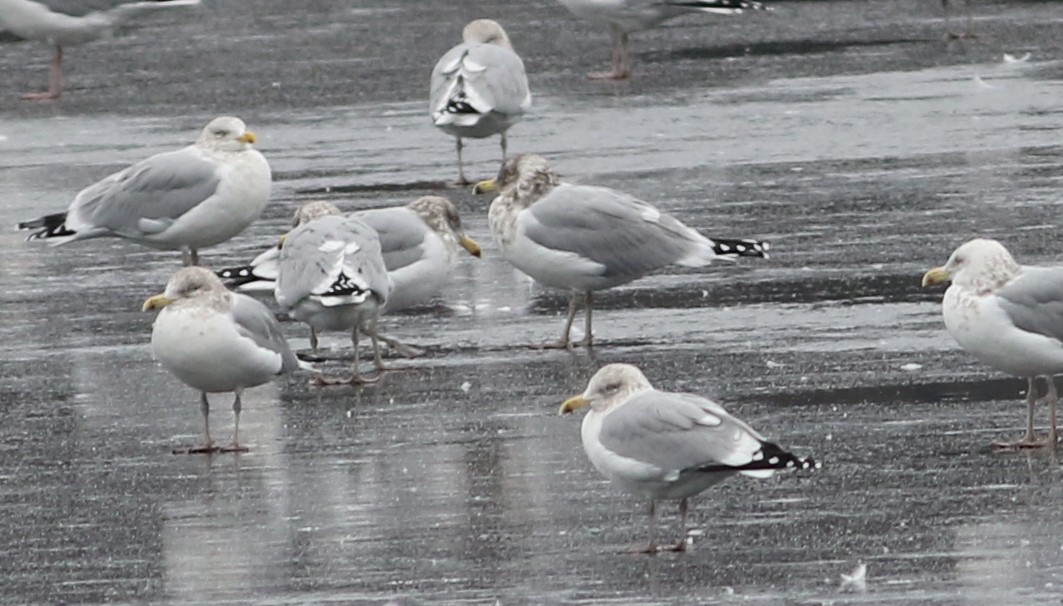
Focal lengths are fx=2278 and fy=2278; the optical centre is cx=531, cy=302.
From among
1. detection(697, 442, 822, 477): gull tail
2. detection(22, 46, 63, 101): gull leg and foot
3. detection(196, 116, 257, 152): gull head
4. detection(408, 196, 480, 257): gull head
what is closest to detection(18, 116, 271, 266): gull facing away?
detection(196, 116, 257, 152): gull head

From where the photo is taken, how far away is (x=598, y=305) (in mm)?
11711

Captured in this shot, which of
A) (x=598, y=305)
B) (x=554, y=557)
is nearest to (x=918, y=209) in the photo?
(x=598, y=305)

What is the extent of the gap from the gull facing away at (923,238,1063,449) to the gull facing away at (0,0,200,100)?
1132cm

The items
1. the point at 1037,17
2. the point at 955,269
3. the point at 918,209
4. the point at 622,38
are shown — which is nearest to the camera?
the point at 955,269

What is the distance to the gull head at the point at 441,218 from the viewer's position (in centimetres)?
1126

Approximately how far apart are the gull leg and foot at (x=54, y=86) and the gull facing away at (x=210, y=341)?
9623 millimetres

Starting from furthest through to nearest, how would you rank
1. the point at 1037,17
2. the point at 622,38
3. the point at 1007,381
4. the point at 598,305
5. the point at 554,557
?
the point at 1037,17, the point at 622,38, the point at 598,305, the point at 1007,381, the point at 554,557

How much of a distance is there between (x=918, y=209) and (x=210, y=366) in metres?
5.52

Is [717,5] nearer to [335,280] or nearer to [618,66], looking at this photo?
[618,66]

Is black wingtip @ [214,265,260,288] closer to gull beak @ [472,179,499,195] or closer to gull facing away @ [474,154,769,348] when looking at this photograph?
gull facing away @ [474,154,769,348]

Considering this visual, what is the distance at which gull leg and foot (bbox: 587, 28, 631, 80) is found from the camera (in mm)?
18188

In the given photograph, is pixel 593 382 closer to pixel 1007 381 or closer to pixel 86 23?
pixel 1007 381

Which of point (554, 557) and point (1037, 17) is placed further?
point (1037, 17)

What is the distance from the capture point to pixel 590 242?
35.2 feet
